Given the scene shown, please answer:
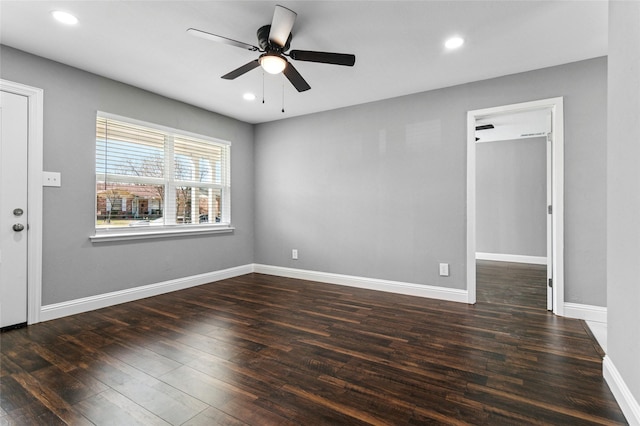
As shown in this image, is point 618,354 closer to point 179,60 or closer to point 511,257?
point 179,60

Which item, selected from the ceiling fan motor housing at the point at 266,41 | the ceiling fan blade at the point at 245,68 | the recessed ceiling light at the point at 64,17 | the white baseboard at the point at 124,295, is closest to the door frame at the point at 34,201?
the white baseboard at the point at 124,295

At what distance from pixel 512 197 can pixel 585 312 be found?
3985mm

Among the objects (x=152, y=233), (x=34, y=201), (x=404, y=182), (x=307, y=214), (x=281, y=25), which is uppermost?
(x=281, y=25)

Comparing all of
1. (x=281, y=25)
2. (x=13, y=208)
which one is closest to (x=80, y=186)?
(x=13, y=208)

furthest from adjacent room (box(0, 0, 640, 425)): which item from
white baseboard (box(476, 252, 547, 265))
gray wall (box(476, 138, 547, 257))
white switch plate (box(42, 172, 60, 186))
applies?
gray wall (box(476, 138, 547, 257))

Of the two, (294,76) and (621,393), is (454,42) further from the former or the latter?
(621,393)

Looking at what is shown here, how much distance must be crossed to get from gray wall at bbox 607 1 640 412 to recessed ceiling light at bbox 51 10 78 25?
3518mm

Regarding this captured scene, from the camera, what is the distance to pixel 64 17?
2348mm

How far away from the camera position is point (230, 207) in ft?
16.3

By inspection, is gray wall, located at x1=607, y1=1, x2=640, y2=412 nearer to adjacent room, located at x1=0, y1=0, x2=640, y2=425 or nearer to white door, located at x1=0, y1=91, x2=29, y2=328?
adjacent room, located at x1=0, y1=0, x2=640, y2=425

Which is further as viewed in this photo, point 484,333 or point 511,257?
point 511,257

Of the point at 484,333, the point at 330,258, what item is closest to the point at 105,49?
the point at 330,258

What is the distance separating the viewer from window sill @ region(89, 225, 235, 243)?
11.3 ft

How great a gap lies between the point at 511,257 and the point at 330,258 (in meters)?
4.27
